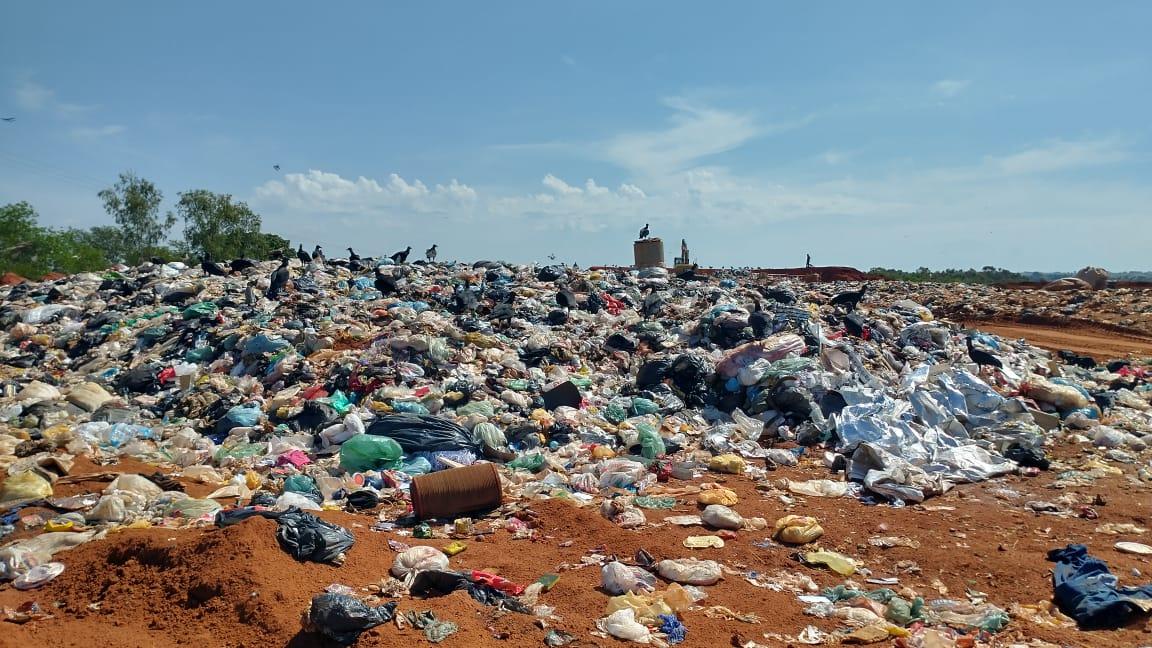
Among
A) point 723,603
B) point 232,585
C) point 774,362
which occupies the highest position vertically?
point 774,362

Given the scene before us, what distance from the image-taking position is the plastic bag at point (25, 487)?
4.27 meters

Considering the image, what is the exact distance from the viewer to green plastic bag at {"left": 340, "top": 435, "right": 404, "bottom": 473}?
5367mm

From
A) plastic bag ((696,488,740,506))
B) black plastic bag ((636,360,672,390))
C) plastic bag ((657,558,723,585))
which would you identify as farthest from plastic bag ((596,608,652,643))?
black plastic bag ((636,360,672,390))

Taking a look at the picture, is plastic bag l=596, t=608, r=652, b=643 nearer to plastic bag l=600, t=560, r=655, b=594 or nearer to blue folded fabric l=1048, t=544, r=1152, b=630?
plastic bag l=600, t=560, r=655, b=594

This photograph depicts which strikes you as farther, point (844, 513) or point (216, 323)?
point (216, 323)

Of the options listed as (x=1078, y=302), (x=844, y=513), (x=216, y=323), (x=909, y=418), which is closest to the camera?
(x=844, y=513)

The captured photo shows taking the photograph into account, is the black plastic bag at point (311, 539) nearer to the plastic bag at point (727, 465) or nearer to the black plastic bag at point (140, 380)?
the plastic bag at point (727, 465)

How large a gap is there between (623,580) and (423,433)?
8.73ft

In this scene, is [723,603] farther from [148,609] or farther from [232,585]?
[148,609]

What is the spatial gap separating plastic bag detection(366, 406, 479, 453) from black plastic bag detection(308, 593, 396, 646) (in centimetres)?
269

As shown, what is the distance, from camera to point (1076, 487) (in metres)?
5.22

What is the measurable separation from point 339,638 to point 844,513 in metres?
3.44

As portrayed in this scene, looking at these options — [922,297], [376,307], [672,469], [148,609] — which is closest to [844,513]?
[672,469]

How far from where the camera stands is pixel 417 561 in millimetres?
3588
